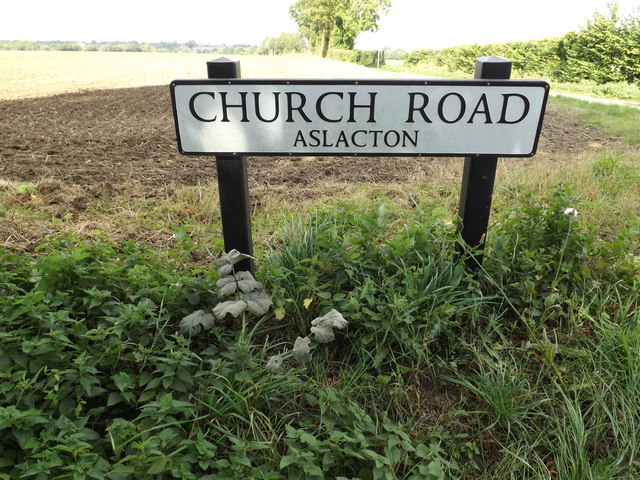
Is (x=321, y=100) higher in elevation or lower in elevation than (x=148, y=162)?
higher

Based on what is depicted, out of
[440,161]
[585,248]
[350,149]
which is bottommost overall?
[440,161]

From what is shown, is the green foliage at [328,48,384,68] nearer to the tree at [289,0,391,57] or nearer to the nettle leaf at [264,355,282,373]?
the tree at [289,0,391,57]

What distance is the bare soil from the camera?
483cm

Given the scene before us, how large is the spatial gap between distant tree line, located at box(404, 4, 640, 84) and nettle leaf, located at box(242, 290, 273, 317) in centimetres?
2136

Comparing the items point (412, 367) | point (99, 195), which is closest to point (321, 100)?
point (412, 367)

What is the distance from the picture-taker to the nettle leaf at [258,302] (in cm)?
205

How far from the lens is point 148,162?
18.6ft

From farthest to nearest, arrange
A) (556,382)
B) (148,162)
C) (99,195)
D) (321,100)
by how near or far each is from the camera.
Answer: (148,162) < (99,195) < (321,100) < (556,382)

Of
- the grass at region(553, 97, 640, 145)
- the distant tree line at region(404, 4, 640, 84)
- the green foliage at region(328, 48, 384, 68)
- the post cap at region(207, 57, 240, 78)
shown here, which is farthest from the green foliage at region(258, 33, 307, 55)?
the post cap at region(207, 57, 240, 78)

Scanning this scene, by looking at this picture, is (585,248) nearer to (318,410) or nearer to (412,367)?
(412,367)

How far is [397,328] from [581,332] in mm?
919

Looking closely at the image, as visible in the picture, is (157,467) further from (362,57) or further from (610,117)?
(362,57)

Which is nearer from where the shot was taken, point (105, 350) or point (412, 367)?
point (105, 350)

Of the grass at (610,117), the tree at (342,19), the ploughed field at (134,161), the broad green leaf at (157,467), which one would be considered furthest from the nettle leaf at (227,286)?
the tree at (342,19)
